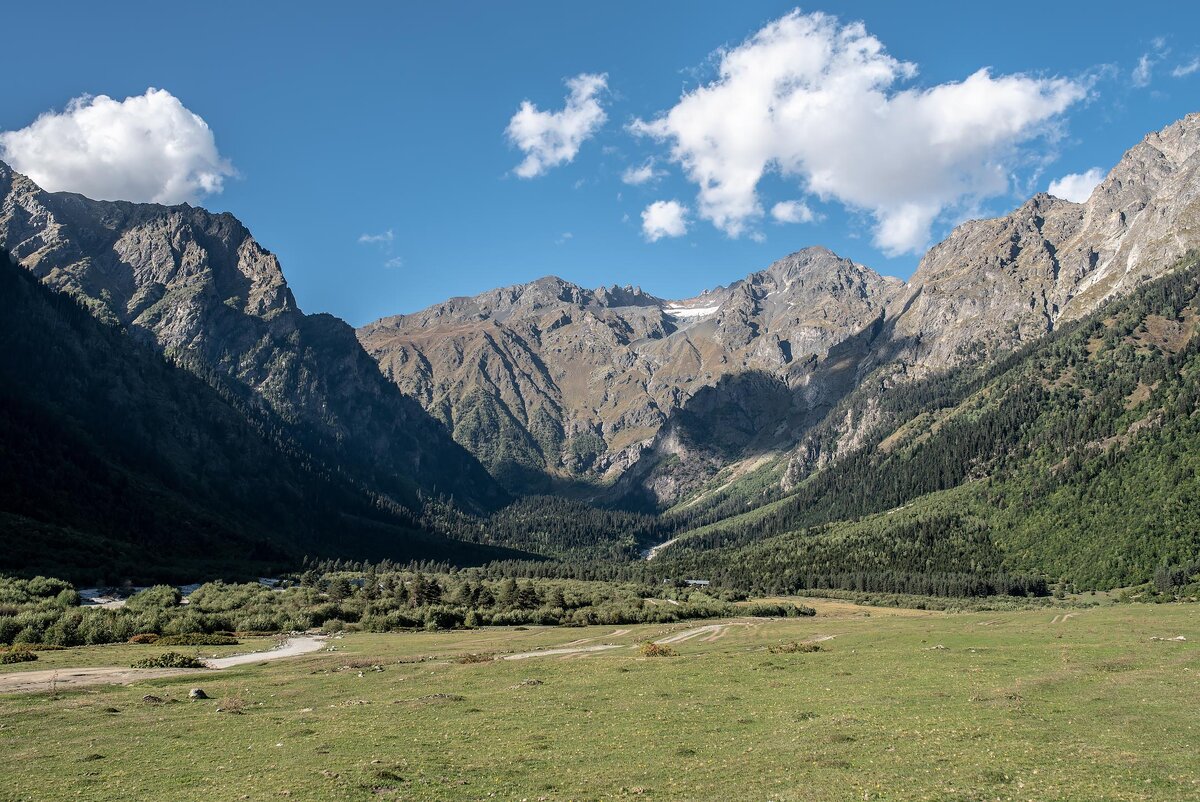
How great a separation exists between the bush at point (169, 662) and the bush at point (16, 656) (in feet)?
32.2

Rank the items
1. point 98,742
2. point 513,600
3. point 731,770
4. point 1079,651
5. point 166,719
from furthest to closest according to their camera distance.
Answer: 1. point 513,600
2. point 1079,651
3. point 166,719
4. point 98,742
5. point 731,770

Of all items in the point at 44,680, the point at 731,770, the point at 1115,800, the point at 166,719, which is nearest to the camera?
the point at 1115,800

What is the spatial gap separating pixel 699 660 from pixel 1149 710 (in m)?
35.5

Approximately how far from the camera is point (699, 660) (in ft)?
202

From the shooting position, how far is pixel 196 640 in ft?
259

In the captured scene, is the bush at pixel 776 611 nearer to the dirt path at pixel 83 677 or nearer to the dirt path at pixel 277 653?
the dirt path at pixel 277 653

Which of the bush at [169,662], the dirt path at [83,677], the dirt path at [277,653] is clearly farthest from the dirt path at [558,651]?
the bush at [169,662]

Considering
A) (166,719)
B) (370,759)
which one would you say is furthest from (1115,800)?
(166,719)

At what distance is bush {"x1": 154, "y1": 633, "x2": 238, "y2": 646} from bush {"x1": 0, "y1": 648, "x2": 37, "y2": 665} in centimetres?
1530

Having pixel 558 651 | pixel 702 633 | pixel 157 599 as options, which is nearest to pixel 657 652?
pixel 558 651

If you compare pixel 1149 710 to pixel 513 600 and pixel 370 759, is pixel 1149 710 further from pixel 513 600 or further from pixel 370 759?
pixel 513 600

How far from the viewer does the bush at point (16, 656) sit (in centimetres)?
5822

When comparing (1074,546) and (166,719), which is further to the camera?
(1074,546)

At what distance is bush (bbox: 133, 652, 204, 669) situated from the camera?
58.8 meters
